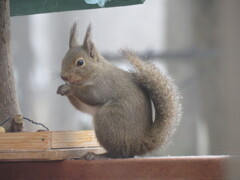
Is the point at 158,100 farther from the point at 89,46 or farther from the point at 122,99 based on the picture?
the point at 89,46

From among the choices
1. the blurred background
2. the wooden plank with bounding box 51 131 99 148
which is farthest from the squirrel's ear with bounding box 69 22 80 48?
the blurred background

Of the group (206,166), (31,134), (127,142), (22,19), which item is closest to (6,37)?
(31,134)

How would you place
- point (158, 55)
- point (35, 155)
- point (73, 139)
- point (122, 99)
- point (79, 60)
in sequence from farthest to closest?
point (158, 55) → point (79, 60) → point (122, 99) → point (73, 139) → point (35, 155)

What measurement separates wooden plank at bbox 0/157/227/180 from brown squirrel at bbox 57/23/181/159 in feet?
0.35

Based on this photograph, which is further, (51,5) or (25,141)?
(51,5)

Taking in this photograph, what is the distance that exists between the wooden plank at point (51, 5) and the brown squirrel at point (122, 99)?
10 centimetres

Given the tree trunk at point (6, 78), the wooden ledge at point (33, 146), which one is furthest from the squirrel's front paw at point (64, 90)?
the wooden ledge at point (33, 146)

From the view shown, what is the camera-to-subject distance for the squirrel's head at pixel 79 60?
5.24 ft

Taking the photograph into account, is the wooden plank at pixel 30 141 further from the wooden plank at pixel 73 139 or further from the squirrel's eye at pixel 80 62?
the squirrel's eye at pixel 80 62

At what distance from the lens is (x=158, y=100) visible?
1.55 m

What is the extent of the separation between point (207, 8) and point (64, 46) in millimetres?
1315

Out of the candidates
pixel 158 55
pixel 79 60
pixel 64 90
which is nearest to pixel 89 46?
pixel 79 60

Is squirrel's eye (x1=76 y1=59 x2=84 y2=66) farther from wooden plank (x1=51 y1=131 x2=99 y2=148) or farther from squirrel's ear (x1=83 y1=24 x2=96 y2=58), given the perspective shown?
wooden plank (x1=51 y1=131 x2=99 y2=148)

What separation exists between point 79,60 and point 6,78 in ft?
0.89
